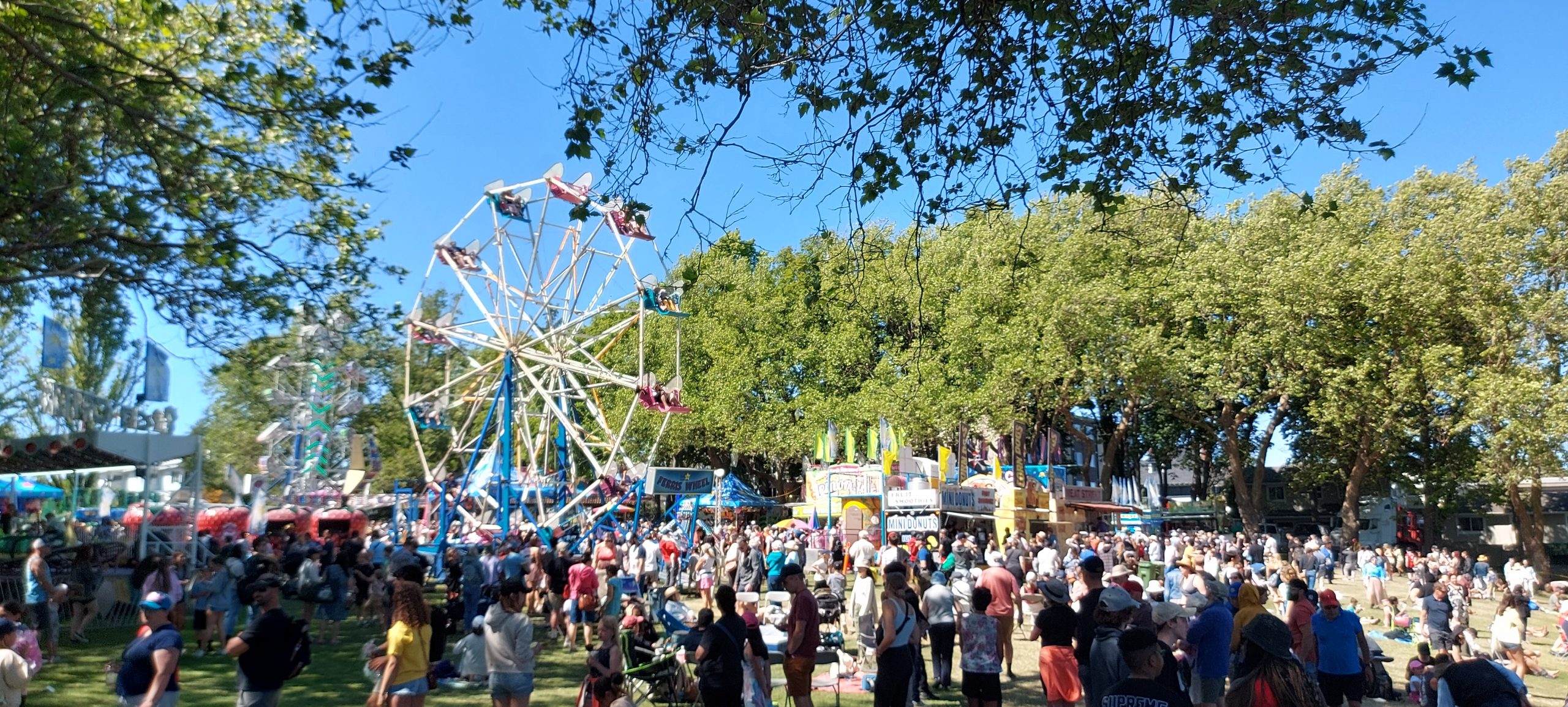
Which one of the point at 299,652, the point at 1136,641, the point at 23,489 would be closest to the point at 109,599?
the point at 299,652

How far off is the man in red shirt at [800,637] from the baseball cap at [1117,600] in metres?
2.03

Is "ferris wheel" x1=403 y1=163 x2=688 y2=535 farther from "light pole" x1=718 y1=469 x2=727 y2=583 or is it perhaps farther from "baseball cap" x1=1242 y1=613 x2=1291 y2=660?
"baseball cap" x1=1242 y1=613 x2=1291 y2=660

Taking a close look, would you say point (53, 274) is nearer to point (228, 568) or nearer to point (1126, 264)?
point (228, 568)

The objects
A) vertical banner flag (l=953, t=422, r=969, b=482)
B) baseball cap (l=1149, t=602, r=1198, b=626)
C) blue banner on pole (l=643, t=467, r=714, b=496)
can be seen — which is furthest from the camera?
vertical banner flag (l=953, t=422, r=969, b=482)

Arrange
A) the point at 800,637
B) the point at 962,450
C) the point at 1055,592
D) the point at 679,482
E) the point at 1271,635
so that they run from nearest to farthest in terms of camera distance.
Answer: the point at 1271,635 < the point at 1055,592 < the point at 800,637 < the point at 679,482 < the point at 962,450

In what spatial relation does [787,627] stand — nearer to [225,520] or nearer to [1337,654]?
[1337,654]

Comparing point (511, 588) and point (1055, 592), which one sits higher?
point (511, 588)


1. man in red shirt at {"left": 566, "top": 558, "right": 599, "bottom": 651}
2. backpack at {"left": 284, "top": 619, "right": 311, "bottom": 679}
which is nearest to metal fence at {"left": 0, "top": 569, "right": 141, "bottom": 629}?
man in red shirt at {"left": 566, "top": 558, "right": 599, "bottom": 651}

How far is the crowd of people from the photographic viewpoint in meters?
5.58

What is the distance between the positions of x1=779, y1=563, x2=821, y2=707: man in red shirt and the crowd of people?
0.01m

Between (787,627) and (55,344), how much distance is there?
35.7ft

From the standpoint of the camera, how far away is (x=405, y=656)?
229 inches

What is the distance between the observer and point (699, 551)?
19688 mm

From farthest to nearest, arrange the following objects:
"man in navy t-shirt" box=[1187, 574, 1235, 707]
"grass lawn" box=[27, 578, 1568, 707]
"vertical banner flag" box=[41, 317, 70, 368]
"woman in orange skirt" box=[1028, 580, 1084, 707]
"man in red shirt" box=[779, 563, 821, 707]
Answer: "vertical banner flag" box=[41, 317, 70, 368] → "grass lawn" box=[27, 578, 1568, 707] → "man in red shirt" box=[779, 563, 821, 707] → "woman in orange skirt" box=[1028, 580, 1084, 707] → "man in navy t-shirt" box=[1187, 574, 1235, 707]
